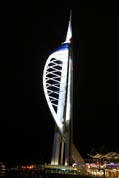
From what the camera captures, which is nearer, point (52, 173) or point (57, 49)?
point (52, 173)

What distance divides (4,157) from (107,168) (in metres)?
56.5

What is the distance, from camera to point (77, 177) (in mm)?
38719

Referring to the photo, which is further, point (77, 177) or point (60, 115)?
point (60, 115)

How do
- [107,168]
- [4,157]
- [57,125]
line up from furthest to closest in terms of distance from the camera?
[4,157] → [107,168] → [57,125]

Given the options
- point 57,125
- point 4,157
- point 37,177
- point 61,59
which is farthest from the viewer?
point 4,157

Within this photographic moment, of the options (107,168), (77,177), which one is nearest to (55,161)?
(77,177)

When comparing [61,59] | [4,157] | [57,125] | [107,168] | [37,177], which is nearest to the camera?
[37,177]

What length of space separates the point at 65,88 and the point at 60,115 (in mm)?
4712

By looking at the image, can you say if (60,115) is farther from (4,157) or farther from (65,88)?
(4,157)

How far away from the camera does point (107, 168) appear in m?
67.6

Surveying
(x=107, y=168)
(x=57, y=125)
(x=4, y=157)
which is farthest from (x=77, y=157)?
(x=4, y=157)

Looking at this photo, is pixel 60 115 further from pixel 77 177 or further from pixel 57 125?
pixel 77 177

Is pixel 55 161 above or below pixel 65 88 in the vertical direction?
below

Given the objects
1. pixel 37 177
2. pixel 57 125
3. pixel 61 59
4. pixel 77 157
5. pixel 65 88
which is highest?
pixel 61 59
